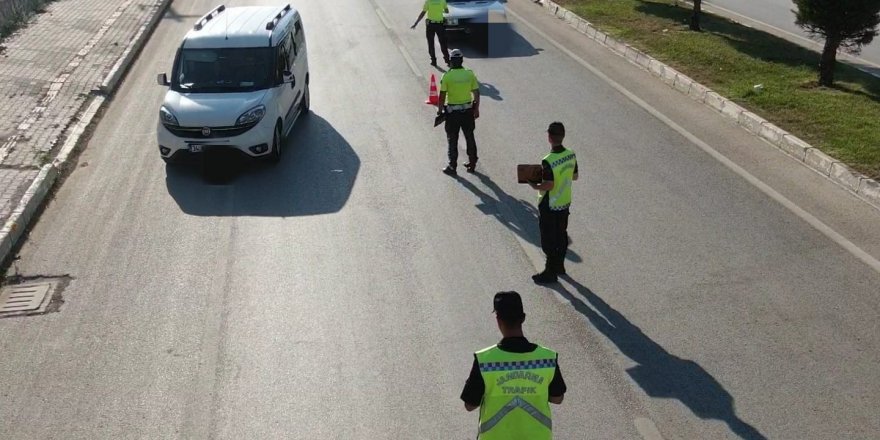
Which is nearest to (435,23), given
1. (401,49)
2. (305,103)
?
(401,49)

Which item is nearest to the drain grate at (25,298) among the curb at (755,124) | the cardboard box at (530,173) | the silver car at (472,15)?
Result: the cardboard box at (530,173)

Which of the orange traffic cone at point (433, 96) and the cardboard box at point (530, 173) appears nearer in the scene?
the cardboard box at point (530, 173)

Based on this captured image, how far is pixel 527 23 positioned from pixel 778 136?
1109 cm

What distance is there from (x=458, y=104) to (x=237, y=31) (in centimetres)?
390

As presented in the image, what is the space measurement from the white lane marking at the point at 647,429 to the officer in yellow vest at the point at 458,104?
21.0 ft

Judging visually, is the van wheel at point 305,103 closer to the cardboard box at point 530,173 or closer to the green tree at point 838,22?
the cardboard box at point 530,173

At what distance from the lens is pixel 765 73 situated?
17.8 m

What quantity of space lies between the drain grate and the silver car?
1279 cm

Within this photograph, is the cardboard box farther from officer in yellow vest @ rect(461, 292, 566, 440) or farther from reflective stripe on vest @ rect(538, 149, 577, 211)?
officer in yellow vest @ rect(461, 292, 566, 440)

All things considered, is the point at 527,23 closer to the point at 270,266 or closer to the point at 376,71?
the point at 376,71

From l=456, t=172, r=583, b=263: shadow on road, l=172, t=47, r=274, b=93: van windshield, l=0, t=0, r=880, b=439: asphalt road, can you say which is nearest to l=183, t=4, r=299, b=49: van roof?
l=172, t=47, r=274, b=93: van windshield

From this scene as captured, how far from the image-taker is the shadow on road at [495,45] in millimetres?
21094

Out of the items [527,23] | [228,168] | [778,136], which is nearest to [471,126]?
[228,168]

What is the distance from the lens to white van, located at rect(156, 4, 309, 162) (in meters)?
13.5
